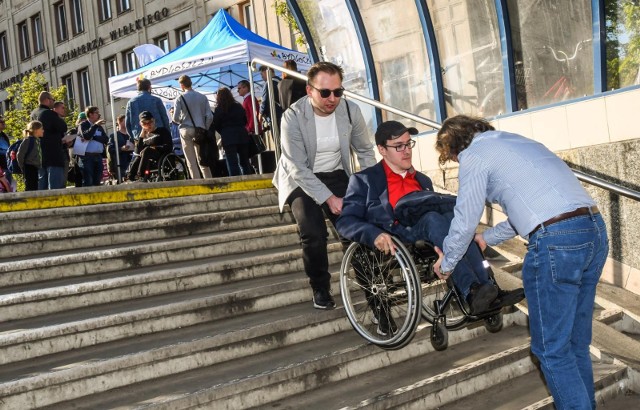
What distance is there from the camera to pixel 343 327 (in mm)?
5633

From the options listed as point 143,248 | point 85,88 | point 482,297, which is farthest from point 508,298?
point 85,88

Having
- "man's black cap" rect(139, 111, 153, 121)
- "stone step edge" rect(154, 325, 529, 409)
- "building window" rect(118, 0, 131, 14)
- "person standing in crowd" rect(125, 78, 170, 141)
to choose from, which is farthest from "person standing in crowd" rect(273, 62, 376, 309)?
"building window" rect(118, 0, 131, 14)

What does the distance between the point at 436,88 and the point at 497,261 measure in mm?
2666

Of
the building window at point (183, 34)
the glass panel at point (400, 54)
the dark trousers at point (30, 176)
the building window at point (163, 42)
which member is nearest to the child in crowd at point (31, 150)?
the dark trousers at point (30, 176)

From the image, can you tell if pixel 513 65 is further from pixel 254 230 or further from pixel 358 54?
pixel 254 230

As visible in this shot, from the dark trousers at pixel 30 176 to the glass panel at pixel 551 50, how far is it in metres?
6.64

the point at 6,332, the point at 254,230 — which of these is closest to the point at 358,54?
the point at 254,230

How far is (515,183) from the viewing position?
157 inches

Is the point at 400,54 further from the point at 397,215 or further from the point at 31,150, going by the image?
the point at 31,150

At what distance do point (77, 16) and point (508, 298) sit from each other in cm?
3375

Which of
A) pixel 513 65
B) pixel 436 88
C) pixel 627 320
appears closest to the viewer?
pixel 627 320

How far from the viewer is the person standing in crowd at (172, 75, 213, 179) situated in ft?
37.7

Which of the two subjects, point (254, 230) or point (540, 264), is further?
point (254, 230)

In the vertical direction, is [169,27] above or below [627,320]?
above
